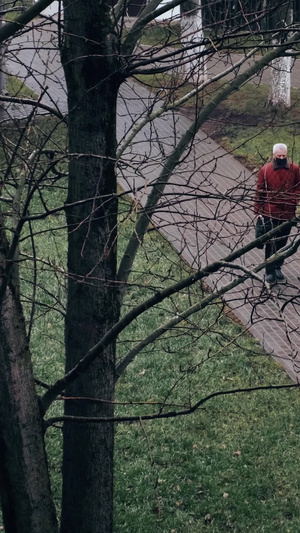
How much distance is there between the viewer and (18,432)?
526 cm

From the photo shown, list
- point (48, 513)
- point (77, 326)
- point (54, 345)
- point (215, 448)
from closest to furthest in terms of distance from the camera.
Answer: point (48, 513), point (77, 326), point (215, 448), point (54, 345)

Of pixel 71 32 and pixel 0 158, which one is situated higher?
pixel 0 158

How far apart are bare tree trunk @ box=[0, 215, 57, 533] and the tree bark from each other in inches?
17.8

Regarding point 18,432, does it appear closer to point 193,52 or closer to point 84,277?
point 84,277

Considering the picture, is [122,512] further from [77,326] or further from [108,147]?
[108,147]

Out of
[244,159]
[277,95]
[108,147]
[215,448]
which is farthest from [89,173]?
[277,95]

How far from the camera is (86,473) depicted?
20.0ft

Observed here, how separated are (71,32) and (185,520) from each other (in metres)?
4.37

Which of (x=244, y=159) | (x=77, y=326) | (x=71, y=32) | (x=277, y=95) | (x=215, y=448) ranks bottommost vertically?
(x=215, y=448)

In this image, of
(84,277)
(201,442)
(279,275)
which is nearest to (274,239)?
(84,277)

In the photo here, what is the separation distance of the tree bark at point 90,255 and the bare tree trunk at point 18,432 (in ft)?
1.48

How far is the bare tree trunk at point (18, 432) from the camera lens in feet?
17.0

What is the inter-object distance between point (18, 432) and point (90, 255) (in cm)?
125

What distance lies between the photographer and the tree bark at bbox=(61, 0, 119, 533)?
5551mm
